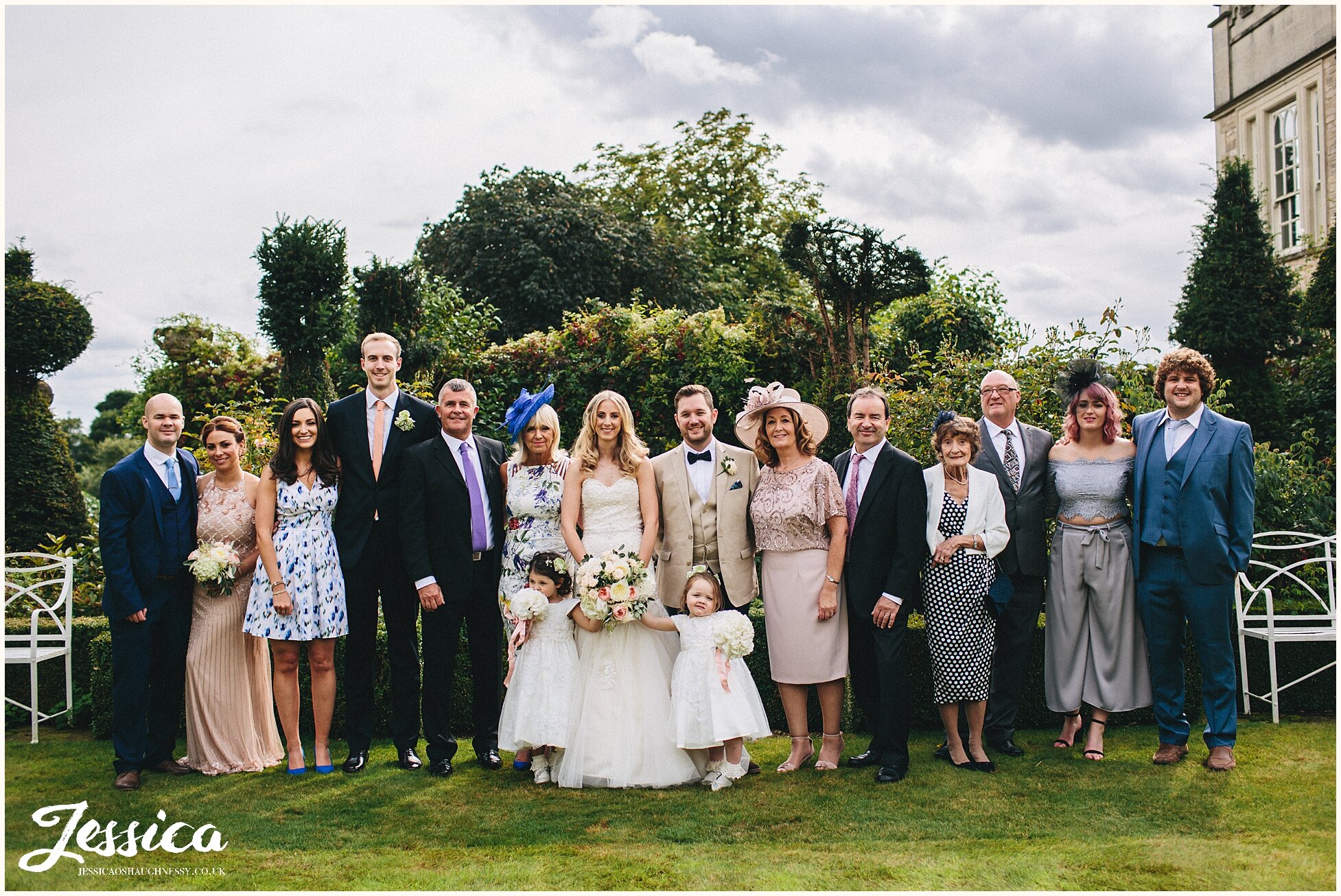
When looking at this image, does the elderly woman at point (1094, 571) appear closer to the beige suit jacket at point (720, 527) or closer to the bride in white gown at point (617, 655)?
the beige suit jacket at point (720, 527)

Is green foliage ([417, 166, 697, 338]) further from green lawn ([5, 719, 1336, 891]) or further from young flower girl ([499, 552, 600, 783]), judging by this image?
green lawn ([5, 719, 1336, 891])

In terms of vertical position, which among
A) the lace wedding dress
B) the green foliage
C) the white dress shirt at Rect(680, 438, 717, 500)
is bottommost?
the lace wedding dress

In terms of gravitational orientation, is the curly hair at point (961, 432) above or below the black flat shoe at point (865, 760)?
above

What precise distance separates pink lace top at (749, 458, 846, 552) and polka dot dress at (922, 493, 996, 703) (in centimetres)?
61

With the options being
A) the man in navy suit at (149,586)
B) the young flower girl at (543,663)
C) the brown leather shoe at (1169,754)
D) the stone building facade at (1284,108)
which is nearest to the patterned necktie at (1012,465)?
the brown leather shoe at (1169,754)

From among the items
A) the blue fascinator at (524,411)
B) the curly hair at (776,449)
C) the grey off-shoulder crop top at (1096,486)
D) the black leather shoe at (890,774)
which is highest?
the blue fascinator at (524,411)

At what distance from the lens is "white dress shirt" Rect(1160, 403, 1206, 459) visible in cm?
518

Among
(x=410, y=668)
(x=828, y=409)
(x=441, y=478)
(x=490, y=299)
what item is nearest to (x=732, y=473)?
(x=441, y=478)

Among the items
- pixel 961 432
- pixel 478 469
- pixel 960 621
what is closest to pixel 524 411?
pixel 478 469

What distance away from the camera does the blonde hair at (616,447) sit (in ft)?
17.0

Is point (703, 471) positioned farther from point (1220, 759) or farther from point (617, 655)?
point (1220, 759)

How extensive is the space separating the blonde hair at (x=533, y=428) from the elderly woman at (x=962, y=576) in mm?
2067

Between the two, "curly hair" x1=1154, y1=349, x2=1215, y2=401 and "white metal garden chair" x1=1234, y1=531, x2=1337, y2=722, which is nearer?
"curly hair" x1=1154, y1=349, x2=1215, y2=401

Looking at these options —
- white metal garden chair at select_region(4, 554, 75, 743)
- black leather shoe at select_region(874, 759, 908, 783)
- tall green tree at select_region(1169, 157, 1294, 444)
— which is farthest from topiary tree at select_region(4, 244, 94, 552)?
tall green tree at select_region(1169, 157, 1294, 444)
